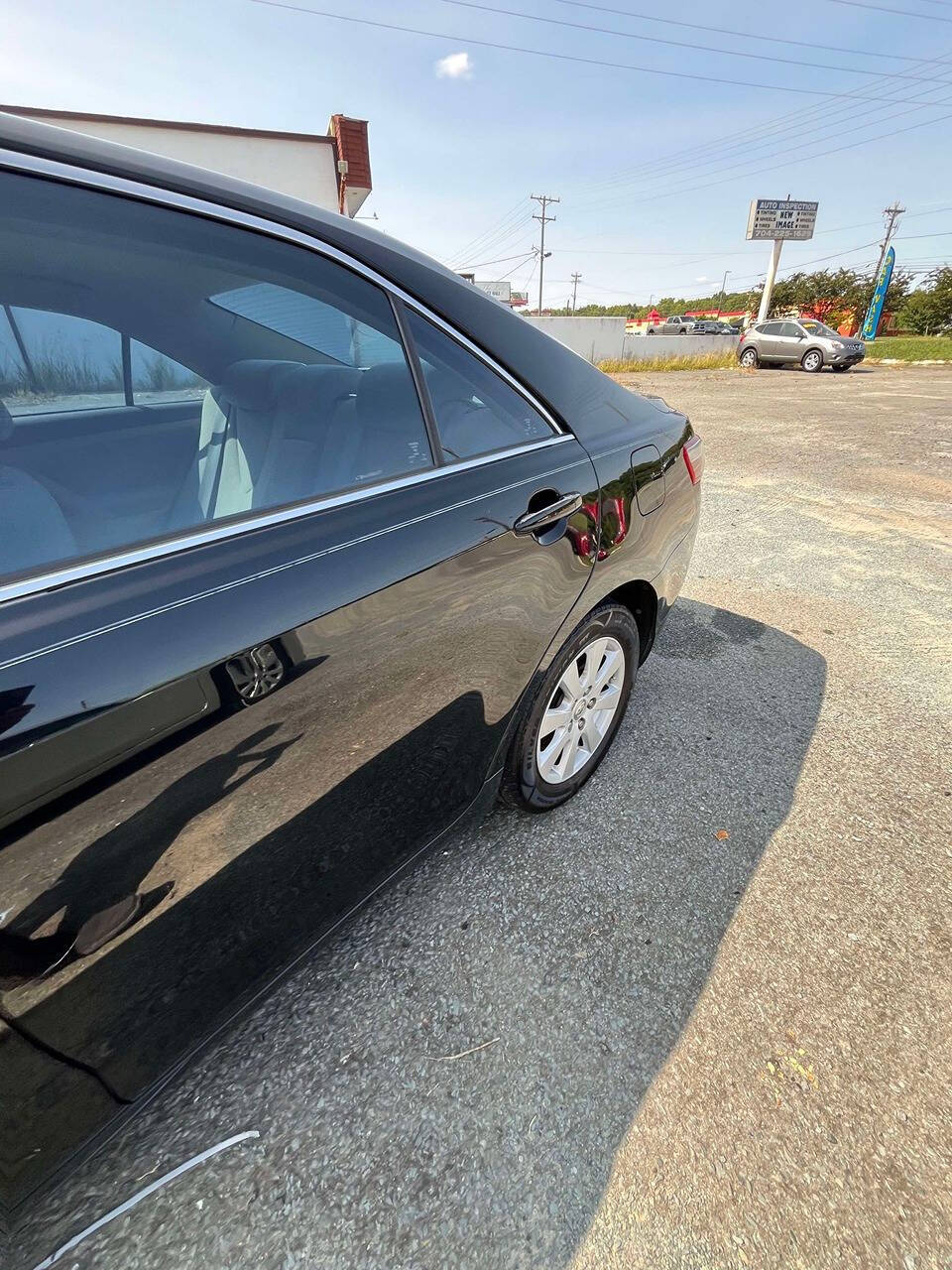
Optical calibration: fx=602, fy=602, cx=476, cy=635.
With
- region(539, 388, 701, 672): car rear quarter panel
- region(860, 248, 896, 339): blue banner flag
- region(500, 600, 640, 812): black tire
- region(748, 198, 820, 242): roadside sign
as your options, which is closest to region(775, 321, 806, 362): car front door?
region(748, 198, 820, 242): roadside sign

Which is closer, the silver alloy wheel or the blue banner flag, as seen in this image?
the silver alloy wheel

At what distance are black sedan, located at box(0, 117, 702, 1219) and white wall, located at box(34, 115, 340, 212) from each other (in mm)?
8422

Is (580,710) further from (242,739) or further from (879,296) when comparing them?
(879,296)

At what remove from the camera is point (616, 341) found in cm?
2569

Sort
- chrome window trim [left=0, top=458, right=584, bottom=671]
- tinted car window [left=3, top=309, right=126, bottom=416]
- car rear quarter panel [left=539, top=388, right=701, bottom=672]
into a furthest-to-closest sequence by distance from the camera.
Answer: car rear quarter panel [left=539, top=388, right=701, bottom=672]
tinted car window [left=3, top=309, right=126, bottom=416]
chrome window trim [left=0, top=458, right=584, bottom=671]

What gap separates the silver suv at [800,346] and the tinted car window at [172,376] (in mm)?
24843

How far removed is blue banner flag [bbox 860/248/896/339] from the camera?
33.1m

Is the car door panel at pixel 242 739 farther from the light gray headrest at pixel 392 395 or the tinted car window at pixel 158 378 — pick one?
the tinted car window at pixel 158 378

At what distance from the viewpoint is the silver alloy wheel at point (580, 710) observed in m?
1.90

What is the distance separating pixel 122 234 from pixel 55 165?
116 mm

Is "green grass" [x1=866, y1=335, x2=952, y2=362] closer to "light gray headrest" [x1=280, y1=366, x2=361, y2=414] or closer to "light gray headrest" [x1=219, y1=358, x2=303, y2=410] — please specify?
"light gray headrest" [x1=280, y1=366, x2=361, y2=414]

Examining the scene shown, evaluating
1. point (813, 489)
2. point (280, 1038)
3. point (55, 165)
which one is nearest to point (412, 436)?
point (55, 165)

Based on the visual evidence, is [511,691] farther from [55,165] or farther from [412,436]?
A: [55,165]

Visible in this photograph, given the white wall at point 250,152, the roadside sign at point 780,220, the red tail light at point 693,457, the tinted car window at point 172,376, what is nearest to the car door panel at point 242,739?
the tinted car window at point 172,376
